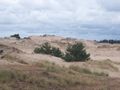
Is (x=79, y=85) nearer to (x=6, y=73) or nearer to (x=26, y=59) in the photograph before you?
(x=6, y=73)

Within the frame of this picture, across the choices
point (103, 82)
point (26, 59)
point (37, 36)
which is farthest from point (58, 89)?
point (37, 36)

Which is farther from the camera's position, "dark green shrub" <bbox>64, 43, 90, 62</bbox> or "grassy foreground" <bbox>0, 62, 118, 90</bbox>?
"dark green shrub" <bbox>64, 43, 90, 62</bbox>

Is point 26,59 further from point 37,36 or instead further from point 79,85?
point 37,36

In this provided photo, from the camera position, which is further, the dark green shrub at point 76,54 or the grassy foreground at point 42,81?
the dark green shrub at point 76,54

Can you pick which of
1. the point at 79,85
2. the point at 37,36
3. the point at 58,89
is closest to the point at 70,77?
the point at 79,85

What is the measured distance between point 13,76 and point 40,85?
1.38 meters

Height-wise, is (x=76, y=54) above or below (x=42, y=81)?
above

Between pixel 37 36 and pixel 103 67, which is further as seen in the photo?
pixel 37 36

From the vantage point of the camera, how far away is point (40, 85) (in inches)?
785

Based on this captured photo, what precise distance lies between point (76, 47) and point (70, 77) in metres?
15.7

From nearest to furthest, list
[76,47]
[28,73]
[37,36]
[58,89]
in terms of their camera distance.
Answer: [58,89], [28,73], [76,47], [37,36]

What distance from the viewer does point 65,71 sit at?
79.7ft

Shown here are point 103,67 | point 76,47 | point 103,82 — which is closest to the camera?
point 103,82

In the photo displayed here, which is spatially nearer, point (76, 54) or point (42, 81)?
point (42, 81)
